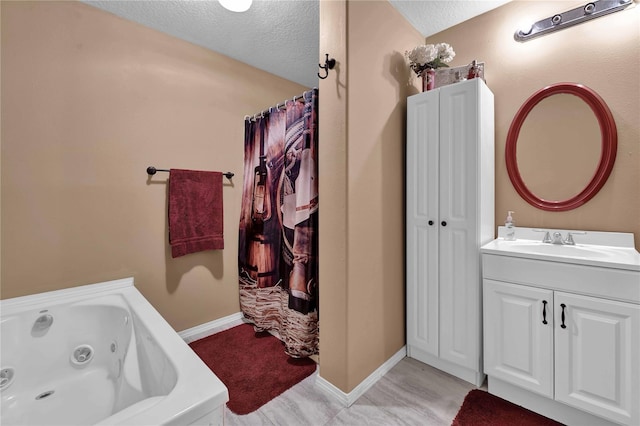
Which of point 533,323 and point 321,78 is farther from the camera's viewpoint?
point 321,78

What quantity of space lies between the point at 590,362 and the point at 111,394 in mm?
2444

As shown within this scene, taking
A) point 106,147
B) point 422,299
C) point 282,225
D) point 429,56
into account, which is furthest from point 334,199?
point 106,147

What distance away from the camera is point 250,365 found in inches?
74.5

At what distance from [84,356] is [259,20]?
2.49 m

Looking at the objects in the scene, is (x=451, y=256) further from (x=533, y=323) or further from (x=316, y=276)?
(x=316, y=276)

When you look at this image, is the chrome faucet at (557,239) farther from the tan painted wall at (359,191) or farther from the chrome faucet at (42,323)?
the chrome faucet at (42,323)

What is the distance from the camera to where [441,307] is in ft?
5.91

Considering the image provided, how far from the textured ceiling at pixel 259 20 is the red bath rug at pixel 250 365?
2098 mm

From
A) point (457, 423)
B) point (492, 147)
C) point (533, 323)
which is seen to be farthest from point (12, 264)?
point (492, 147)

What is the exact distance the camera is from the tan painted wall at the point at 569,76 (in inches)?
61.4

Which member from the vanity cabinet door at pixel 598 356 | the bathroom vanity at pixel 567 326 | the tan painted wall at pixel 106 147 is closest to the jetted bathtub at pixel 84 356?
the tan painted wall at pixel 106 147

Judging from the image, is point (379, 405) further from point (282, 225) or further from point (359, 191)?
point (282, 225)

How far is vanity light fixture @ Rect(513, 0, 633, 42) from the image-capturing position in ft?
5.24

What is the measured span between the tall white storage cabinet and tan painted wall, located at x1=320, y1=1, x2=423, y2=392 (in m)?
0.16
